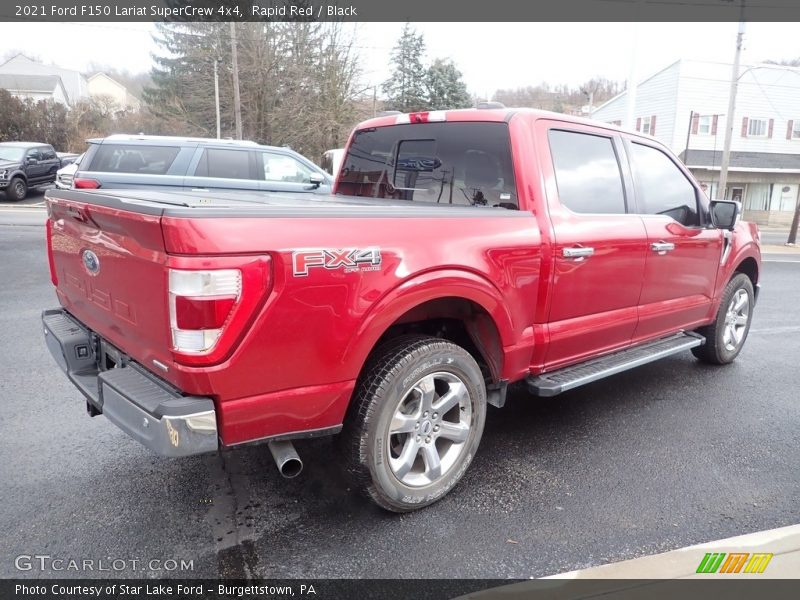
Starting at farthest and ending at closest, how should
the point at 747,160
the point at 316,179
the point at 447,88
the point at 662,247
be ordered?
the point at 447,88 → the point at 747,160 → the point at 316,179 → the point at 662,247

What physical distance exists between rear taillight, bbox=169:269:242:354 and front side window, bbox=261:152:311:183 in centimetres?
970

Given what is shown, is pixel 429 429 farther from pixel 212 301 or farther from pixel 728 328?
pixel 728 328

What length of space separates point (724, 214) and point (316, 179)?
800 cm

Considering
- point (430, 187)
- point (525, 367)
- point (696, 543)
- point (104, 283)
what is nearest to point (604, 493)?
point (696, 543)

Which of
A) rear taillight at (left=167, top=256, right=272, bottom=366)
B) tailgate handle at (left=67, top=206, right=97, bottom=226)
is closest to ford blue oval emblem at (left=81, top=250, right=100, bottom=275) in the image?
tailgate handle at (left=67, top=206, right=97, bottom=226)

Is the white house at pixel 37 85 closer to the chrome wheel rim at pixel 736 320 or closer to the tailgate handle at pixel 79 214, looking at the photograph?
the tailgate handle at pixel 79 214

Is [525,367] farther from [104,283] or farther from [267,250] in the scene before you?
[104,283]

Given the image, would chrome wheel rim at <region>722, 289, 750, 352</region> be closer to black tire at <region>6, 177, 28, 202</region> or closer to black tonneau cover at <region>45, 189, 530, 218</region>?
black tonneau cover at <region>45, 189, 530, 218</region>

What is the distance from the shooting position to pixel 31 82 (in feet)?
188

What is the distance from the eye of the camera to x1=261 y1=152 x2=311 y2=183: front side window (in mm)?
11633

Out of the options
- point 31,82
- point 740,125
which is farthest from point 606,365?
point 31,82

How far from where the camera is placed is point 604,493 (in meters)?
3.19

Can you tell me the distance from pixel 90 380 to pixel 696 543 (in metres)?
2.93

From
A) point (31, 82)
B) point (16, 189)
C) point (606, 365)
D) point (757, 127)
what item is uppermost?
point (31, 82)
